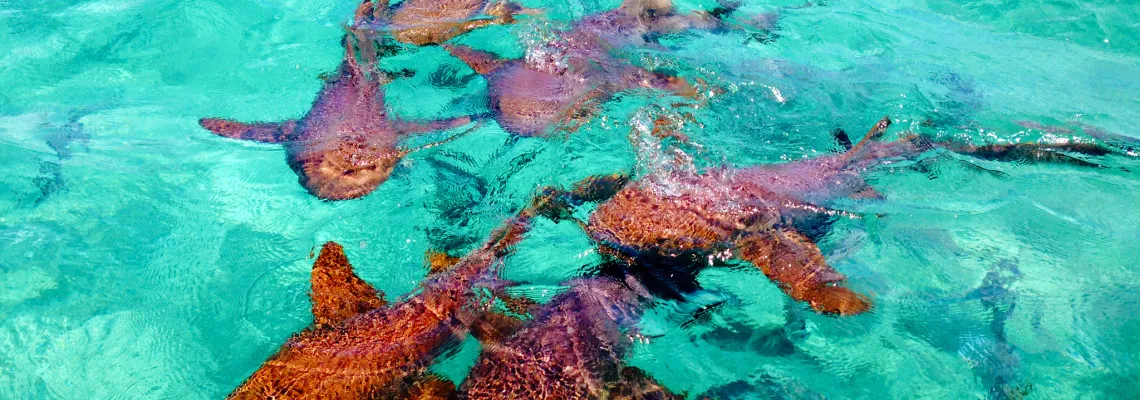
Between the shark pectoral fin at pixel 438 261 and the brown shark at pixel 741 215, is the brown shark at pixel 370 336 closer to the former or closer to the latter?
the shark pectoral fin at pixel 438 261

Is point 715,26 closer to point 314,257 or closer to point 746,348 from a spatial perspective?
point 746,348

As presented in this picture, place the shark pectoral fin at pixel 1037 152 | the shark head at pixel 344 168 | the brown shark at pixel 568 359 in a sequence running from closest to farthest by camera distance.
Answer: the brown shark at pixel 568 359, the shark head at pixel 344 168, the shark pectoral fin at pixel 1037 152

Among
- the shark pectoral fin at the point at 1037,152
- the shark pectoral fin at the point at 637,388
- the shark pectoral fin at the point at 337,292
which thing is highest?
the shark pectoral fin at the point at 1037,152

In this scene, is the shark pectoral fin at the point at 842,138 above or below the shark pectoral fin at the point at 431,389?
above

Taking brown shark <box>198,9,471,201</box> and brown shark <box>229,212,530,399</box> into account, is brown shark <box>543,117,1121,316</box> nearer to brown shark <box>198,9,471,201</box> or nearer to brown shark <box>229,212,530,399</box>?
brown shark <box>229,212,530,399</box>

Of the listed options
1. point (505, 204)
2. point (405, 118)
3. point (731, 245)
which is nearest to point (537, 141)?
point (505, 204)

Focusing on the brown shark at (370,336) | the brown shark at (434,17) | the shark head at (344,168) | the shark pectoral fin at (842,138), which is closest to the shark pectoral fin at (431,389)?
the brown shark at (370,336)
